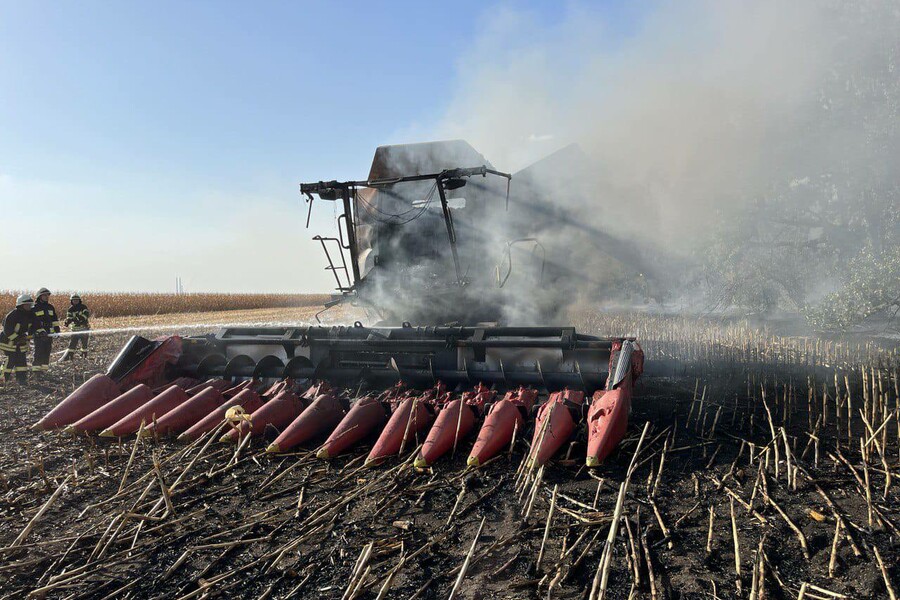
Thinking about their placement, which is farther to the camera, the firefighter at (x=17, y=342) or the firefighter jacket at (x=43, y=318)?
the firefighter jacket at (x=43, y=318)

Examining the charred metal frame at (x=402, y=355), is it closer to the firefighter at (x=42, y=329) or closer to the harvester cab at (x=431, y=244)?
the harvester cab at (x=431, y=244)

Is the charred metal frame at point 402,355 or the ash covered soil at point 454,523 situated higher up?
the charred metal frame at point 402,355

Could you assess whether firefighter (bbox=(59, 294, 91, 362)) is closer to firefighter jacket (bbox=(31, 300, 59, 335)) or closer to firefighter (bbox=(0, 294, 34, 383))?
firefighter jacket (bbox=(31, 300, 59, 335))

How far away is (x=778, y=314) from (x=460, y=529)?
1696 cm

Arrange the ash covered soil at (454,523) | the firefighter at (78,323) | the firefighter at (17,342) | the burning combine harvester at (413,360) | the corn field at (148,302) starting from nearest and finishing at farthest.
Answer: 1. the ash covered soil at (454,523)
2. the burning combine harvester at (413,360)
3. the firefighter at (17,342)
4. the firefighter at (78,323)
5. the corn field at (148,302)

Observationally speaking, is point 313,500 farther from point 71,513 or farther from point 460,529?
point 71,513

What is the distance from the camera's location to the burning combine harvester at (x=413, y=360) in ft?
16.2

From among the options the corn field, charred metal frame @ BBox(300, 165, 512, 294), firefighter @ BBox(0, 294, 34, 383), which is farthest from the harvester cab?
the corn field

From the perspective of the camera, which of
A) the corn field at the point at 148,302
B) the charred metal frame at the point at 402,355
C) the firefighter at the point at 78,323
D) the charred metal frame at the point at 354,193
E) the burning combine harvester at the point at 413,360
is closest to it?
the burning combine harvester at the point at 413,360

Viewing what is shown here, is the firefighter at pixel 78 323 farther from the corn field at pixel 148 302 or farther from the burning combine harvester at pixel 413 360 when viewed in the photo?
the corn field at pixel 148 302

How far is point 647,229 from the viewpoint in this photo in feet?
36.1

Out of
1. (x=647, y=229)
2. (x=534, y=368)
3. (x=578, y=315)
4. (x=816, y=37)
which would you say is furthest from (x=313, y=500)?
(x=816, y=37)

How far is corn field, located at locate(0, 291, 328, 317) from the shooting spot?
26344mm

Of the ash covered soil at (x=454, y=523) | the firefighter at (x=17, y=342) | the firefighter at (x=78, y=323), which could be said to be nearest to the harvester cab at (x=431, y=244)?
the ash covered soil at (x=454, y=523)
